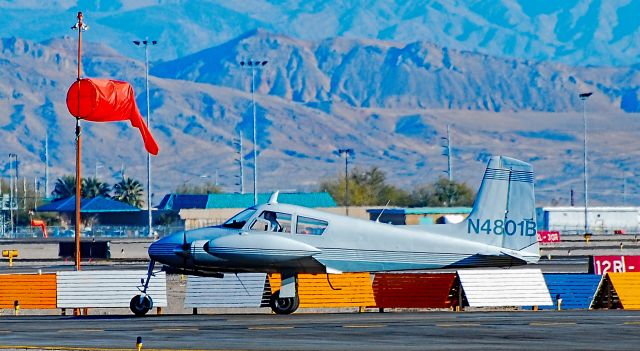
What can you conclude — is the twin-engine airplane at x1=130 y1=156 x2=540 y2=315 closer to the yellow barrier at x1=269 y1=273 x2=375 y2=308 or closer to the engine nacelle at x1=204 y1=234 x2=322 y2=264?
the engine nacelle at x1=204 y1=234 x2=322 y2=264

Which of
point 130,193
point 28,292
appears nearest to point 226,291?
point 28,292

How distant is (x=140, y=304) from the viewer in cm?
3394

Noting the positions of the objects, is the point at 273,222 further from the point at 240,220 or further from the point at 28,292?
the point at 28,292

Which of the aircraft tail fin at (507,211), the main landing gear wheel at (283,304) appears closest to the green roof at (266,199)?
the aircraft tail fin at (507,211)

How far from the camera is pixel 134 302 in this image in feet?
111

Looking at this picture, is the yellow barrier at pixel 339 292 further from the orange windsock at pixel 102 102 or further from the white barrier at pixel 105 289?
the orange windsock at pixel 102 102

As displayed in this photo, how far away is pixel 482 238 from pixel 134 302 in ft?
27.0

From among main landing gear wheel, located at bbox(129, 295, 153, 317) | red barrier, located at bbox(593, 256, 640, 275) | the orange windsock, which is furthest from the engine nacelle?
red barrier, located at bbox(593, 256, 640, 275)

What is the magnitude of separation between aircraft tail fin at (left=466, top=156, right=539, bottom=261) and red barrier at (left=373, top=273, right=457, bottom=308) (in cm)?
229

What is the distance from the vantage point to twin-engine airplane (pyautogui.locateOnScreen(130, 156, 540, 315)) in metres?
33.3

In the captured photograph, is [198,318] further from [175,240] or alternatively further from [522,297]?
[522,297]

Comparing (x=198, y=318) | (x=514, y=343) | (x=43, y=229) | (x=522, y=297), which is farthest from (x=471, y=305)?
(x=43, y=229)

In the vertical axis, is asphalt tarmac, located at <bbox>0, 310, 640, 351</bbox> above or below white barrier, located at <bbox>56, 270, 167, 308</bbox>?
below

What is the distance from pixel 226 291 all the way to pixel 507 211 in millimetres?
7167
